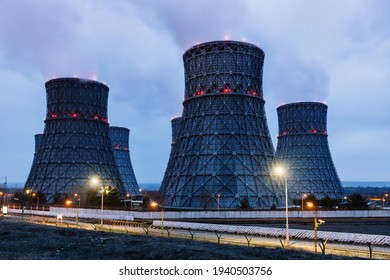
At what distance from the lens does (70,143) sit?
3307 inches

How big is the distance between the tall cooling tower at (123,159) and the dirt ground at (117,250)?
86.7m

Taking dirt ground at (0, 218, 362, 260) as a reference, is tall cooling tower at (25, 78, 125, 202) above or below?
above

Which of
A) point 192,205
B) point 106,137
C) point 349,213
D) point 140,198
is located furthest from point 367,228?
point 140,198

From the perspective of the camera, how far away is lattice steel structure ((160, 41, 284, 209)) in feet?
207

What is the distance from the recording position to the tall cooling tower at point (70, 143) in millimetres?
83250

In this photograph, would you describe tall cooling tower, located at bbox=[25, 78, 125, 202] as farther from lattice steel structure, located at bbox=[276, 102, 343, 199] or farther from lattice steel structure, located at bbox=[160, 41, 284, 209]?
lattice steel structure, located at bbox=[276, 102, 343, 199]

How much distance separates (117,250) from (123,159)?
10071 cm

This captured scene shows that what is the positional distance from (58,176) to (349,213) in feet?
185

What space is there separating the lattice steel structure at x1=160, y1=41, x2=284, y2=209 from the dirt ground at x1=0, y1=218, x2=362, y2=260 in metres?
30.3
